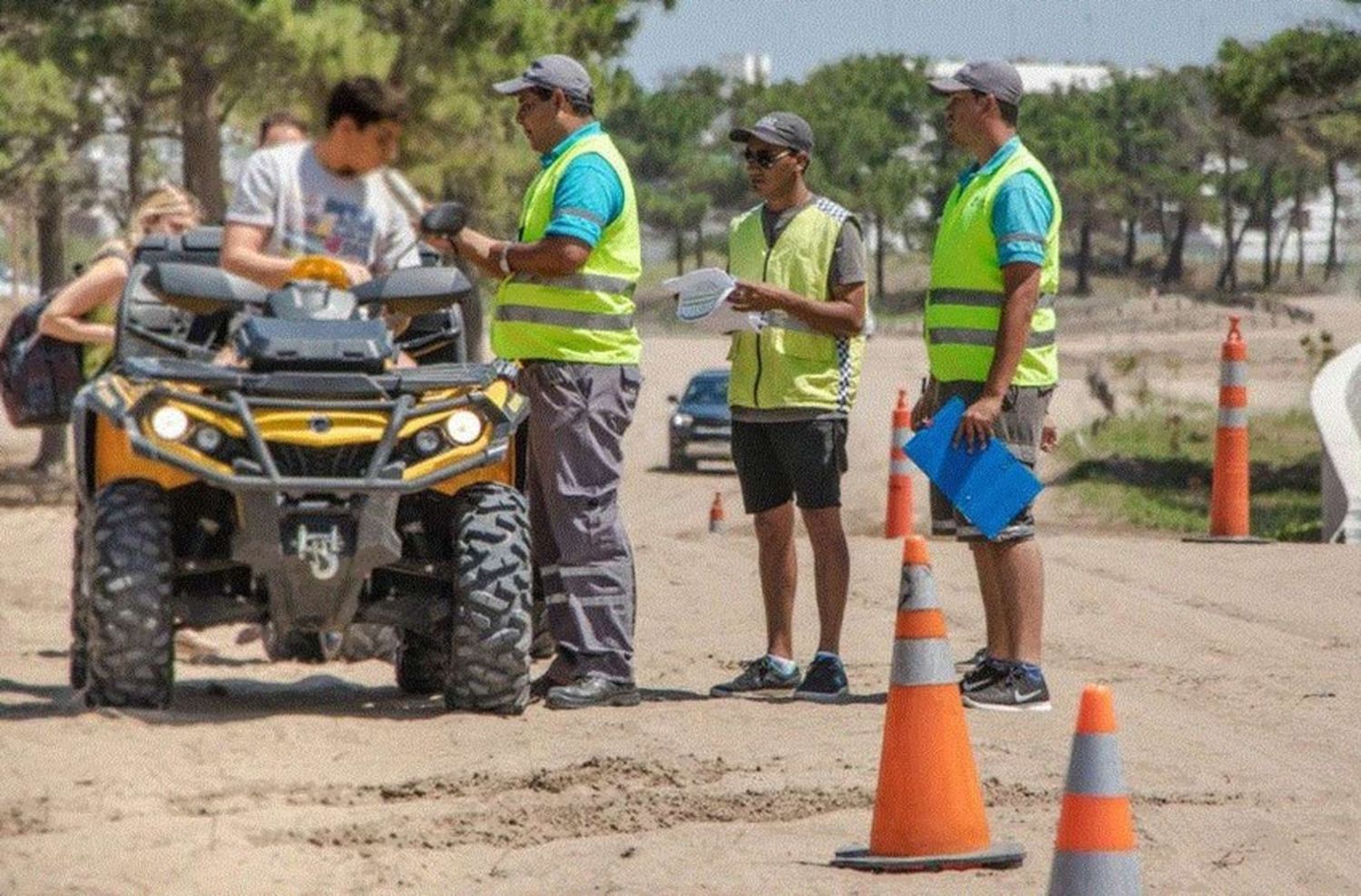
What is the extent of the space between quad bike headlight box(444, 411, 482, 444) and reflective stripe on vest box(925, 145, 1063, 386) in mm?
1540

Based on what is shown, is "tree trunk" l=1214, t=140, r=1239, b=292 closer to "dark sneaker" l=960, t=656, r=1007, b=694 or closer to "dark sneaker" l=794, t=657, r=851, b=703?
"dark sneaker" l=794, t=657, r=851, b=703

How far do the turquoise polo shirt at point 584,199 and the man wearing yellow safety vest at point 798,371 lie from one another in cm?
58

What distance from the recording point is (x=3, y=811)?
295 inches

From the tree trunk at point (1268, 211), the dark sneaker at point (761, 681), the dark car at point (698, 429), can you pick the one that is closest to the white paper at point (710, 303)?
the dark sneaker at point (761, 681)

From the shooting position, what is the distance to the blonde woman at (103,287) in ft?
37.3

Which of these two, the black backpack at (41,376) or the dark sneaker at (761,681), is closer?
the dark sneaker at (761,681)

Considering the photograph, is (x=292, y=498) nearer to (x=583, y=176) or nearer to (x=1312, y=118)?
(x=583, y=176)

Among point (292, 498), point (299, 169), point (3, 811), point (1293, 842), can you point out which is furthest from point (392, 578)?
point (1293, 842)

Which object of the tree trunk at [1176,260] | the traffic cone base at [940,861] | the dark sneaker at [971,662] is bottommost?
the tree trunk at [1176,260]

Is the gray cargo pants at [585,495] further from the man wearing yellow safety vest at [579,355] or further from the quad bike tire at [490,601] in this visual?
the quad bike tire at [490,601]

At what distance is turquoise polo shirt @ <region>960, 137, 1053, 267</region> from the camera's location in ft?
31.0

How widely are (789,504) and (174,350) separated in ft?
7.13

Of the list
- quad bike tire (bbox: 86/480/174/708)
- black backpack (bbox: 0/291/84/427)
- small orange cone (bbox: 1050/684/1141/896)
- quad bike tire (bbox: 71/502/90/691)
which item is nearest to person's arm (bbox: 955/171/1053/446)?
quad bike tire (bbox: 86/480/174/708)

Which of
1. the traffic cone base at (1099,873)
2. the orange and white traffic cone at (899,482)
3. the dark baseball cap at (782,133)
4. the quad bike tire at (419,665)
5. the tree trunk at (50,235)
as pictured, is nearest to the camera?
the traffic cone base at (1099,873)
